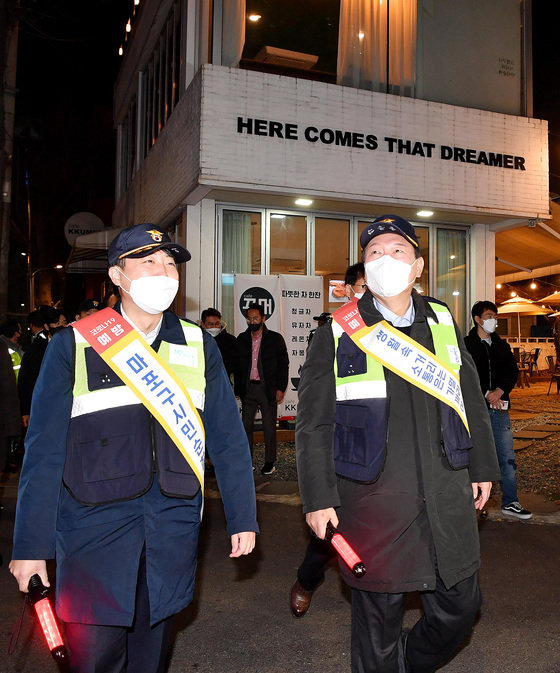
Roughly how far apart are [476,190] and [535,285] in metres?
15.4

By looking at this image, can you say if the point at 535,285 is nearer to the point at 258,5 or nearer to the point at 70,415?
the point at 258,5

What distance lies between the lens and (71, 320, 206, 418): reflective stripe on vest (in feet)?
8.03

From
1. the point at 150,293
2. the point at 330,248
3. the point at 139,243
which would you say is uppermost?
the point at 330,248

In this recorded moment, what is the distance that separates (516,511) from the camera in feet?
21.6

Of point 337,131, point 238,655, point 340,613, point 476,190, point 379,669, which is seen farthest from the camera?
point 476,190

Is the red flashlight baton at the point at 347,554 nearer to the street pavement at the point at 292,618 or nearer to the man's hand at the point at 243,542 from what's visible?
the man's hand at the point at 243,542

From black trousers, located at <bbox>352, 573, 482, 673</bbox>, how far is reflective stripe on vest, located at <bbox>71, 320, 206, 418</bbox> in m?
1.10

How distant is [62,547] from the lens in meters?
2.39

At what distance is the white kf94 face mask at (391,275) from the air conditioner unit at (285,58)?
1028 centimetres

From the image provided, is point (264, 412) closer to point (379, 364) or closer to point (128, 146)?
point (379, 364)

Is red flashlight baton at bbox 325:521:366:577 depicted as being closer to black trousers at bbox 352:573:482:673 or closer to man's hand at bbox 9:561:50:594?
→ black trousers at bbox 352:573:482:673

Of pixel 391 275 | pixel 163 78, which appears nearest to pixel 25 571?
pixel 391 275

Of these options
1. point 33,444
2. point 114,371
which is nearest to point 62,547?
point 33,444

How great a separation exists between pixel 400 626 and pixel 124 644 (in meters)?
1.14
